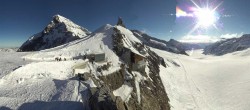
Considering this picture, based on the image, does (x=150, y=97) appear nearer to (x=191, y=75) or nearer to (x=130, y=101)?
(x=130, y=101)

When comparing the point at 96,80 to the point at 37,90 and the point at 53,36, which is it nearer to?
the point at 37,90

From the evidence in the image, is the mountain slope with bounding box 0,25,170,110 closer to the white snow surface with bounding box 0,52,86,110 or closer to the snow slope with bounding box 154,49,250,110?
the white snow surface with bounding box 0,52,86,110

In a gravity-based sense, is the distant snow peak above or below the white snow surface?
above

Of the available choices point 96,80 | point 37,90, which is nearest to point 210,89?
point 96,80

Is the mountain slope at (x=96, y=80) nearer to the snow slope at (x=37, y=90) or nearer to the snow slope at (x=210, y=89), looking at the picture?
the snow slope at (x=37, y=90)

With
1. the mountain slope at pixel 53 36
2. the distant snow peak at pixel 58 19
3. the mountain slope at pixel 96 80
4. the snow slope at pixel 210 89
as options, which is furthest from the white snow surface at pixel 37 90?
the distant snow peak at pixel 58 19

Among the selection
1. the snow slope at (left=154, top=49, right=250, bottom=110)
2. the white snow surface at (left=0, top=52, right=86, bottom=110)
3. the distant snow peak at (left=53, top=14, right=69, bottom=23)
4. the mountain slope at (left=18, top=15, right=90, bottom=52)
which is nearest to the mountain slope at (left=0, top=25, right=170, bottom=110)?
the white snow surface at (left=0, top=52, right=86, bottom=110)

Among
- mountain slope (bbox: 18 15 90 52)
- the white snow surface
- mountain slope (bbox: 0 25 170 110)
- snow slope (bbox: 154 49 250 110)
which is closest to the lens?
the white snow surface

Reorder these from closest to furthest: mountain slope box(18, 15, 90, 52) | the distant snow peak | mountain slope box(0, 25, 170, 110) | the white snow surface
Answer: the white snow surface
mountain slope box(0, 25, 170, 110)
mountain slope box(18, 15, 90, 52)
the distant snow peak

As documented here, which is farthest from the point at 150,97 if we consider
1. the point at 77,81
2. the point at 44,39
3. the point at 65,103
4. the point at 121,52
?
the point at 44,39
